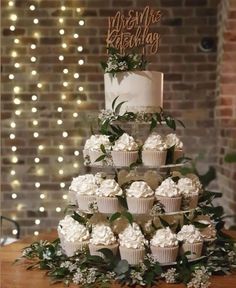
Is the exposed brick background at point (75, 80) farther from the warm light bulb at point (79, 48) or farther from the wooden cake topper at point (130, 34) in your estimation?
the wooden cake topper at point (130, 34)

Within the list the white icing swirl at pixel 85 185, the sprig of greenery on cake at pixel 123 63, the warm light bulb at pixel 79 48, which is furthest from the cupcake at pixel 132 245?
the warm light bulb at pixel 79 48

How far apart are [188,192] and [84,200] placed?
412 millimetres

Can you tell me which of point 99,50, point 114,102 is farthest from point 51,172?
point 114,102

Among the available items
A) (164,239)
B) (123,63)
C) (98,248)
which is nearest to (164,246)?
(164,239)

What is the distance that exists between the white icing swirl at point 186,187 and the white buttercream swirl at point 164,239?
0.59ft

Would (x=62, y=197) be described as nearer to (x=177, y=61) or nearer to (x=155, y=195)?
(x=177, y=61)

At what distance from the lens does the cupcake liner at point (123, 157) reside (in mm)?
1848

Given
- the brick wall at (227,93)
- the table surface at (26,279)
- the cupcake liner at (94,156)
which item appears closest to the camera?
the table surface at (26,279)

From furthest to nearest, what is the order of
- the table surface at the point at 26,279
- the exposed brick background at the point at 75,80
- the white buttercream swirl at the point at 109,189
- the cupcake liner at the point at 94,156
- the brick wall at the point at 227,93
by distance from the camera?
the exposed brick background at the point at 75,80 → the brick wall at the point at 227,93 → the cupcake liner at the point at 94,156 → the white buttercream swirl at the point at 109,189 → the table surface at the point at 26,279

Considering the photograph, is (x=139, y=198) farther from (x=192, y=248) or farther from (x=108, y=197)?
(x=192, y=248)

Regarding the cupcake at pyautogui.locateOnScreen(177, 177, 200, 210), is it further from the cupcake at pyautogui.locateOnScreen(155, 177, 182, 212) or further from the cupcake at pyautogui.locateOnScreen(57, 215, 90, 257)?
the cupcake at pyautogui.locateOnScreen(57, 215, 90, 257)

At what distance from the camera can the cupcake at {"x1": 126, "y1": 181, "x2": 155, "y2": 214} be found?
70.4 inches

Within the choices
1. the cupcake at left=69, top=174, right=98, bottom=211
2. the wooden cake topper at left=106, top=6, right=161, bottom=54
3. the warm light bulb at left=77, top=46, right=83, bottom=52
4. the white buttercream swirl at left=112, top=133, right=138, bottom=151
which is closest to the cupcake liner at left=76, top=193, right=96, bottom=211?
the cupcake at left=69, top=174, right=98, bottom=211

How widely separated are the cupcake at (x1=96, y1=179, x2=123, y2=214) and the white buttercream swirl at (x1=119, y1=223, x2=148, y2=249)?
9 centimetres
